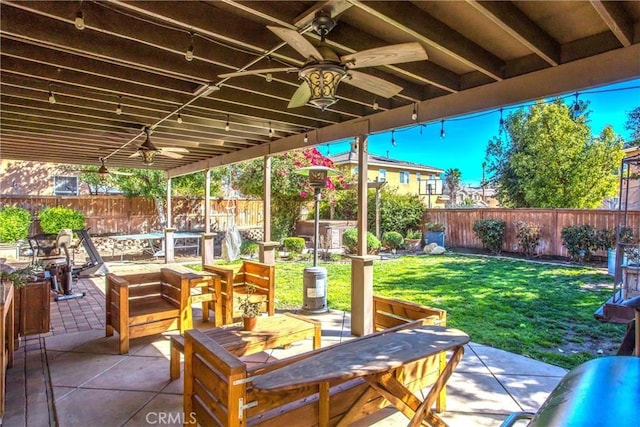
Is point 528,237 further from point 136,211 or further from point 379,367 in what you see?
point 136,211

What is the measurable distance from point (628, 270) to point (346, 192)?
896 centimetres

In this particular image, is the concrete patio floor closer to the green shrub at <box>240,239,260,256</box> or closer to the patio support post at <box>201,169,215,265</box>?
the patio support post at <box>201,169,215,265</box>

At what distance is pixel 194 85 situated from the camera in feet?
11.9

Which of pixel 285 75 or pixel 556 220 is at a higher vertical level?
pixel 285 75

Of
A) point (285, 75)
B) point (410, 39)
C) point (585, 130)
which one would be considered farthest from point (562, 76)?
point (585, 130)

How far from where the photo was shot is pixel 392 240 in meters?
11.4

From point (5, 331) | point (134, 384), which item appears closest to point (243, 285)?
point (134, 384)

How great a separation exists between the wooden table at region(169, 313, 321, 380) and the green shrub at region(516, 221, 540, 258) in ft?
28.0

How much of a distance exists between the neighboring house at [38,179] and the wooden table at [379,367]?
1490 cm

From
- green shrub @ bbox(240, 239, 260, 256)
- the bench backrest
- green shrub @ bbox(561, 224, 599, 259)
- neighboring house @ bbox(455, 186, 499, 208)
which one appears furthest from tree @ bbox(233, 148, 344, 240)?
neighboring house @ bbox(455, 186, 499, 208)

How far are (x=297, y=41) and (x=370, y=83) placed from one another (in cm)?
72

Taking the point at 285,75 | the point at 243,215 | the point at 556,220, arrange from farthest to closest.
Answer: the point at 243,215
the point at 556,220
the point at 285,75

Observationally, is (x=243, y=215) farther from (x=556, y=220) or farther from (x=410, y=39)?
(x=410, y=39)

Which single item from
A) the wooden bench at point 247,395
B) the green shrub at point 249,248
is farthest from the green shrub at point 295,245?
the wooden bench at point 247,395
